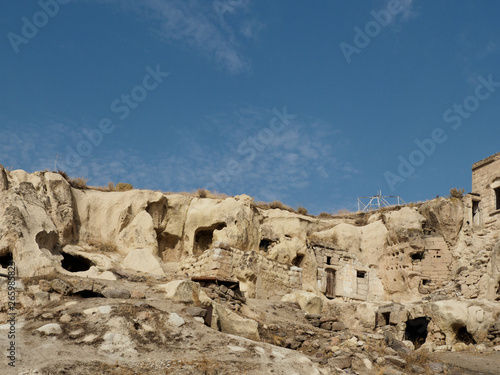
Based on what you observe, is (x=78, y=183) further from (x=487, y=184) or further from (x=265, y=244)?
(x=487, y=184)

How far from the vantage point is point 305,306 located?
55.1 feet

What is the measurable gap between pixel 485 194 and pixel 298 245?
811cm

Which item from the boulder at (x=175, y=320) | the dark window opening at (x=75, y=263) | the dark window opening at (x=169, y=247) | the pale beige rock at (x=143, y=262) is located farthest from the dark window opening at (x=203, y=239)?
the boulder at (x=175, y=320)

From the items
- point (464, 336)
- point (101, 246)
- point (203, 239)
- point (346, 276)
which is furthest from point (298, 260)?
point (101, 246)

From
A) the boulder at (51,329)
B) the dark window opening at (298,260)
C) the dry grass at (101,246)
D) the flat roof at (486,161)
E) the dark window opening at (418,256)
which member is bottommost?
the boulder at (51,329)

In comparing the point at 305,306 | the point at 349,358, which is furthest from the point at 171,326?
the point at 305,306

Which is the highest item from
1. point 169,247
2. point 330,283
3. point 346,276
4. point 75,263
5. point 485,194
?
point 485,194

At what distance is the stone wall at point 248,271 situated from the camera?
1914 cm

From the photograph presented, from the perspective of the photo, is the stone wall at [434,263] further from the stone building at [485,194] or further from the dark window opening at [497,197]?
the dark window opening at [497,197]

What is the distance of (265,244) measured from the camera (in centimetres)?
2206

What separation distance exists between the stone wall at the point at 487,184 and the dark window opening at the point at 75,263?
51.2 ft

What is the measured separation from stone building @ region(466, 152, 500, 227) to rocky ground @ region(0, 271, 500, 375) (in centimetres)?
990

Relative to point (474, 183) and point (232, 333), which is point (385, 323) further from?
point (474, 183)

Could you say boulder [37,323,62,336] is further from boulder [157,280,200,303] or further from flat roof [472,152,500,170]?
flat roof [472,152,500,170]
